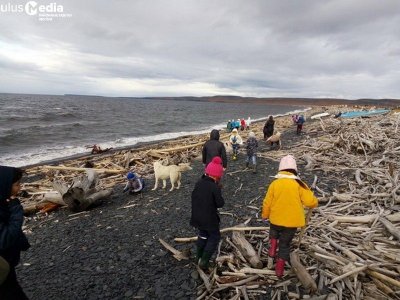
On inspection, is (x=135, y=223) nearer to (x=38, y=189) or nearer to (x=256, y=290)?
(x=256, y=290)

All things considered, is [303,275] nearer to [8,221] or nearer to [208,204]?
[208,204]

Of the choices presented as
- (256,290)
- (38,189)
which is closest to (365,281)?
(256,290)

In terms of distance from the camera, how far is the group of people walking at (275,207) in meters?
4.73

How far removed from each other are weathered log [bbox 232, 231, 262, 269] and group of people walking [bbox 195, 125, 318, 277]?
275 millimetres

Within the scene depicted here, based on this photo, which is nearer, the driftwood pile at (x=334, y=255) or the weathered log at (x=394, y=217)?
the driftwood pile at (x=334, y=255)

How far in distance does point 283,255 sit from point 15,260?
13.6ft

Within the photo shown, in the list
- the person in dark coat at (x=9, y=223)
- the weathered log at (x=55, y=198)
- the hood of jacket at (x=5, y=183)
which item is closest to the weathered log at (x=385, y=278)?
the person in dark coat at (x=9, y=223)

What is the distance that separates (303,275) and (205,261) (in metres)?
1.82

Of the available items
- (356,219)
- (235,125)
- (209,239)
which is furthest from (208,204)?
(235,125)

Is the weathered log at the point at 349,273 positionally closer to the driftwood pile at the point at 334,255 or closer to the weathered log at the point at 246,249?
the driftwood pile at the point at 334,255

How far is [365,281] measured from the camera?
15.7 ft

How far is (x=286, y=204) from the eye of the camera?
15.5 feet

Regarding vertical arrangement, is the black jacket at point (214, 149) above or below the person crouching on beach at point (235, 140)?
above

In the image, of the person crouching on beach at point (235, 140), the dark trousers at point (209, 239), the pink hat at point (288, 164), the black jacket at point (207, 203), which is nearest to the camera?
the pink hat at point (288, 164)
